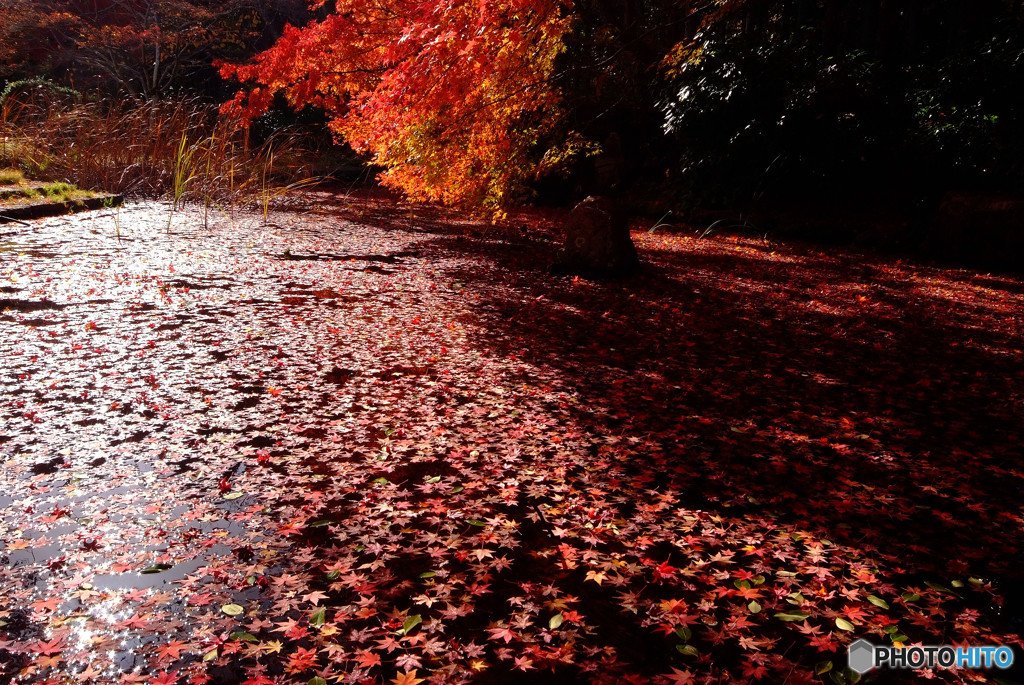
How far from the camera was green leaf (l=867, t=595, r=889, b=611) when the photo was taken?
1805 millimetres

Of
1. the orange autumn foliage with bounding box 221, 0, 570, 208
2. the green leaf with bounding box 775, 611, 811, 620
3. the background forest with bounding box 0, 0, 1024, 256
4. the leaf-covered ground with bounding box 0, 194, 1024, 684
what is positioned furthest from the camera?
the background forest with bounding box 0, 0, 1024, 256

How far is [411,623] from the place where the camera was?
1643 mm

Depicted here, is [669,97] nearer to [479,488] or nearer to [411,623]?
[479,488]

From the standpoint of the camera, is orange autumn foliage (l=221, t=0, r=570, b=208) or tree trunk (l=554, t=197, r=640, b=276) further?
tree trunk (l=554, t=197, r=640, b=276)

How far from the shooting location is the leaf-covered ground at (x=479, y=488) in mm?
1603

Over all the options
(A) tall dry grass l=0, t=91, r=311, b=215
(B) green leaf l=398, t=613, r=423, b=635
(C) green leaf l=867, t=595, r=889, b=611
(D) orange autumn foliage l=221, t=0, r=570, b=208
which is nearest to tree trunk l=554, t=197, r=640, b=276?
(D) orange autumn foliage l=221, t=0, r=570, b=208

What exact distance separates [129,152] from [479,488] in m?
9.05

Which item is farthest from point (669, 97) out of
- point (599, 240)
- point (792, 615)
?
point (792, 615)

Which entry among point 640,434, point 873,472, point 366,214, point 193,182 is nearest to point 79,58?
point 193,182

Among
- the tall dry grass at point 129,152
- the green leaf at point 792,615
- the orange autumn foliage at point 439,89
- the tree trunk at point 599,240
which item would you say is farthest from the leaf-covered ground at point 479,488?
the tall dry grass at point 129,152

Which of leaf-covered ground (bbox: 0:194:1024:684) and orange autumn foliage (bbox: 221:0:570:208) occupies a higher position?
orange autumn foliage (bbox: 221:0:570:208)

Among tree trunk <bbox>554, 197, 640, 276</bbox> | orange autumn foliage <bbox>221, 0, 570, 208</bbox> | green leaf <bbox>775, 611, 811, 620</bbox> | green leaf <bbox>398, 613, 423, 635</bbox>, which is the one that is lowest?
green leaf <bbox>398, 613, 423, 635</bbox>

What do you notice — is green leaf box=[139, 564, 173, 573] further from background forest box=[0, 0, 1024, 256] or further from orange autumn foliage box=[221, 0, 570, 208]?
orange autumn foliage box=[221, 0, 570, 208]

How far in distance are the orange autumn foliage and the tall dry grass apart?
1.29m
